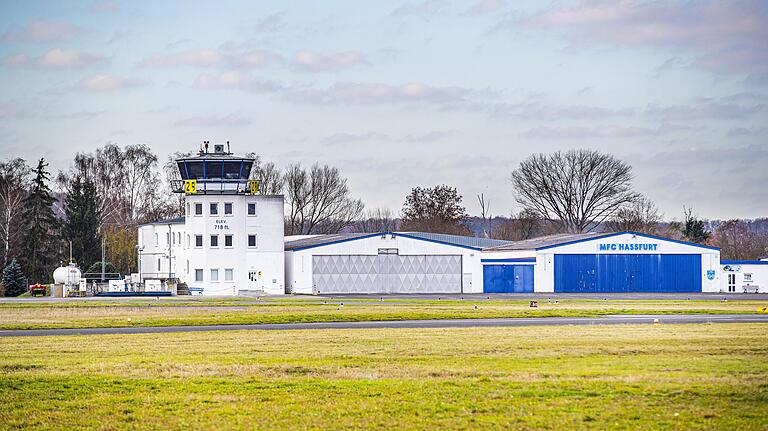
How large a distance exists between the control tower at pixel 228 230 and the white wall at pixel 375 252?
4.70 feet

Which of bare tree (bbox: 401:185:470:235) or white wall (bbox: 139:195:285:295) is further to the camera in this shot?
bare tree (bbox: 401:185:470:235)

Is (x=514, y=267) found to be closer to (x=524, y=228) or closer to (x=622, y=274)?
(x=622, y=274)

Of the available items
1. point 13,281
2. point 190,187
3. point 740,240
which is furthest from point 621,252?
point 740,240

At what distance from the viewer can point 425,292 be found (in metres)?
86.6

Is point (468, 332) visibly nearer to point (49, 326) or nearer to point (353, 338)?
point (353, 338)

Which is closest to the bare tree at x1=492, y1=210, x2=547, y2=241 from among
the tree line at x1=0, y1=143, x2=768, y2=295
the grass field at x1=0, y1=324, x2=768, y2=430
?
the tree line at x1=0, y1=143, x2=768, y2=295

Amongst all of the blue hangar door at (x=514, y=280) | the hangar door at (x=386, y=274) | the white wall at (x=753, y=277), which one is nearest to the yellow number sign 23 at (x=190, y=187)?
the hangar door at (x=386, y=274)

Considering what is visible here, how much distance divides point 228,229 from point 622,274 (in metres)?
32.7

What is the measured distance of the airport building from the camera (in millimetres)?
85250

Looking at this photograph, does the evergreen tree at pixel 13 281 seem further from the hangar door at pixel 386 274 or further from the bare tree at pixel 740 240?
the bare tree at pixel 740 240

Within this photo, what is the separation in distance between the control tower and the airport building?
82 mm

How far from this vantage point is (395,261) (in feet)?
284

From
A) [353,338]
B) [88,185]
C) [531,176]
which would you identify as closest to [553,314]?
[353,338]

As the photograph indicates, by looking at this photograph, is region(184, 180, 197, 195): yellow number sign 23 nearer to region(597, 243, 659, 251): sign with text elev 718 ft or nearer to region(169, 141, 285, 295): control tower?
region(169, 141, 285, 295): control tower
